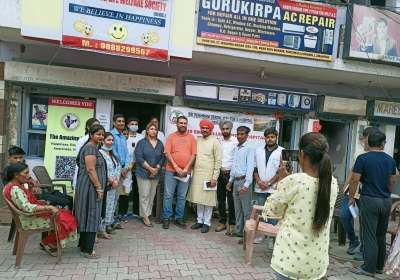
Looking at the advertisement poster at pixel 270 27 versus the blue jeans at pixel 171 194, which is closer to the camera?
the blue jeans at pixel 171 194

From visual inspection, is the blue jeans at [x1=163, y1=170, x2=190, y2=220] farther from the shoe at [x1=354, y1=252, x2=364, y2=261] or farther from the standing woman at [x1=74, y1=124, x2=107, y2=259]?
the shoe at [x1=354, y1=252, x2=364, y2=261]

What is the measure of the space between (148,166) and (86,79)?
217cm

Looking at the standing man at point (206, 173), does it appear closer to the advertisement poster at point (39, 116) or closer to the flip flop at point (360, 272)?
the flip flop at point (360, 272)

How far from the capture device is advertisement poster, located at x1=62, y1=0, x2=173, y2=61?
4809 mm

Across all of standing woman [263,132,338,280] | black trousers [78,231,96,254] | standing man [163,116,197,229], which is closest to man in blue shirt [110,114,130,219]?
standing man [163,116,197,229]

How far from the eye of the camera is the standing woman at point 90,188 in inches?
144

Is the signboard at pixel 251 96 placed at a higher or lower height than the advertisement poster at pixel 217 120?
higher

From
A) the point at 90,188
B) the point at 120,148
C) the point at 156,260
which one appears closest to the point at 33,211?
the point at 90,188

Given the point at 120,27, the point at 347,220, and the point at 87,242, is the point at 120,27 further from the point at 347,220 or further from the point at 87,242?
the point at 347,220

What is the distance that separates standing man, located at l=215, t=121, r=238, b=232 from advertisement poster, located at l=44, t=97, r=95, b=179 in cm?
283

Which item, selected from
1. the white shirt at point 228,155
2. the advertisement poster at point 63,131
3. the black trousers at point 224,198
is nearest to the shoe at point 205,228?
the black trousers at point 224,198

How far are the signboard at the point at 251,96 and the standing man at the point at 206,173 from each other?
1.38m

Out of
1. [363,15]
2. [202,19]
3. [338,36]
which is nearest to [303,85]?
[338,36]

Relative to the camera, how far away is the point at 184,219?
5.54 meters
